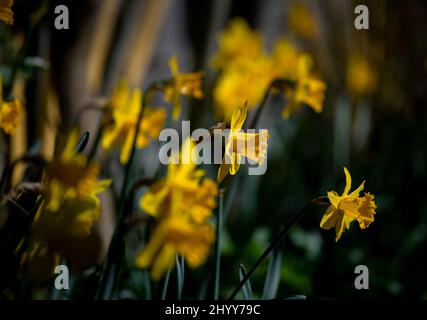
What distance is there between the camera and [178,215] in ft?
3.39

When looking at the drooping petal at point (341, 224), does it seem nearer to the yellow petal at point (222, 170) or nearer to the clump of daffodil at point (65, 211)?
the yellow petal at point (222, 170)

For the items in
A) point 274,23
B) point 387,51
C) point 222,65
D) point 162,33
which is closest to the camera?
point 222,65

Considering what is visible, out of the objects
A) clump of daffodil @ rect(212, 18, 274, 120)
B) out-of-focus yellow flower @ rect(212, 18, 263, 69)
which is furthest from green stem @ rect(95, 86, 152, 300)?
out-of-focus yellow flower @ rect(212, 18, 263, 69)

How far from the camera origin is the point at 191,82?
4.58 ft

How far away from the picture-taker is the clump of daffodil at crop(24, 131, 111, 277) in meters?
1.03

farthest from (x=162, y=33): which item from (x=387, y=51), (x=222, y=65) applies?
(x=387, y=51)

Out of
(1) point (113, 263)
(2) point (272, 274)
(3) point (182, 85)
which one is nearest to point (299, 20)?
(3) point (182, 85)

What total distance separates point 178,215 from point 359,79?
2369 millimetres

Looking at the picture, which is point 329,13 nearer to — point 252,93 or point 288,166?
point 288,166

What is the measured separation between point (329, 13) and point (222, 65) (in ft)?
5.38

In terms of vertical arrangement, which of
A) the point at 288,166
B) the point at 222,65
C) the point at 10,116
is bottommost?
the point at 288,166

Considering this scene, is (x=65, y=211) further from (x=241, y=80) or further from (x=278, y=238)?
(x=241, y=80)

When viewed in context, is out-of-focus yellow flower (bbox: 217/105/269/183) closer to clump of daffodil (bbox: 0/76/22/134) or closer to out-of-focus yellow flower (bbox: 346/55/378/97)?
clump of daffodil (bbox: 0/76/22/134)

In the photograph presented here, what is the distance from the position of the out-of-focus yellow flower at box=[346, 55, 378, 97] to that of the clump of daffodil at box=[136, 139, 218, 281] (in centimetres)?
216
